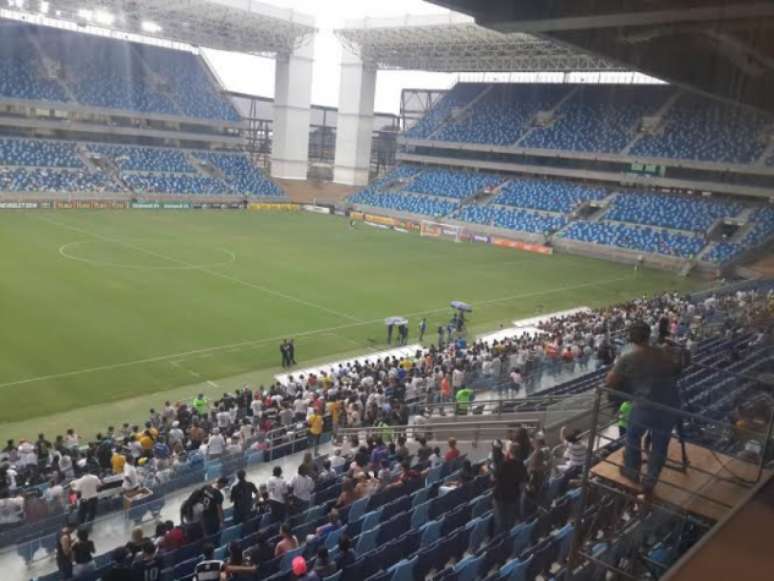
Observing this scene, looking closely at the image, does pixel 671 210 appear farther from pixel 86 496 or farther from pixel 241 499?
pixel 86 496

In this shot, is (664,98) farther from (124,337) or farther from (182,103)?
(124,337)

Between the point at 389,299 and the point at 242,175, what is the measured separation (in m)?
41.7

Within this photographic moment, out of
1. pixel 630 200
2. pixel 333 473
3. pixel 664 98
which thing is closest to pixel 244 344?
pixel 333 473

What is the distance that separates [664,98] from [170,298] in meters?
49.0

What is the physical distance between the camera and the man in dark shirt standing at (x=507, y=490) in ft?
27.0

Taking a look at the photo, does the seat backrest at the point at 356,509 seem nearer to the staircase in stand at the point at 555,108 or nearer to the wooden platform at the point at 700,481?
the wooden platform at the point at 700,481

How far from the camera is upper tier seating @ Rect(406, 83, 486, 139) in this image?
74938 millimetres

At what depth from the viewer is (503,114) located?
7112cm

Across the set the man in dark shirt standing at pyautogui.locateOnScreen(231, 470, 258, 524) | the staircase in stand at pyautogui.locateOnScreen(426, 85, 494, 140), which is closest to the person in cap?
the man in dark shirt standing at pyautogui.locateOnScreen(231, 470, 258, 524)

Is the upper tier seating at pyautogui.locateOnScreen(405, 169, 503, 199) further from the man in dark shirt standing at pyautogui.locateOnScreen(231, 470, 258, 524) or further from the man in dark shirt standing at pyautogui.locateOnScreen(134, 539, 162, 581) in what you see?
the man in dark shirt standing at pyautogui.locateOnScreen(134, 539, 162, 581)

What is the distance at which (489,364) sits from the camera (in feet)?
64.4

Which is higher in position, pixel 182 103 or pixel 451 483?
pixel 182 103

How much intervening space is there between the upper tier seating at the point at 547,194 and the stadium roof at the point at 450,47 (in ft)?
32.8

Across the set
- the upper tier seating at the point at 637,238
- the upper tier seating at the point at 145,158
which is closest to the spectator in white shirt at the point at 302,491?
the upper tier seating at the point at 637,238
